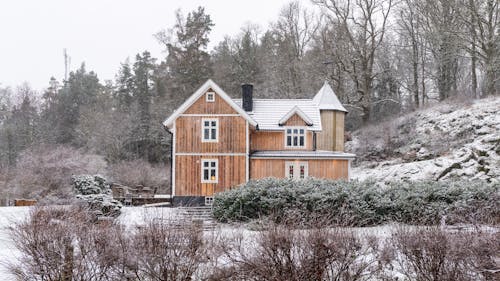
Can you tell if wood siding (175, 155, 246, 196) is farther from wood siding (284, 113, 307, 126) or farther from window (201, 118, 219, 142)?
wood siding (284, 113, 307, 126)

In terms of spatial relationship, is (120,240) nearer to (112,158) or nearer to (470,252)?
(470,252)

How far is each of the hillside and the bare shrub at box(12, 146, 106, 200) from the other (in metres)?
17.2

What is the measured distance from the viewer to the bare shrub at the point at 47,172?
27355 millimetres

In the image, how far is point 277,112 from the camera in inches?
1008

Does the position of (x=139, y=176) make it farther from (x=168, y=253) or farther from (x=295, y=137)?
(x=168, y=253)

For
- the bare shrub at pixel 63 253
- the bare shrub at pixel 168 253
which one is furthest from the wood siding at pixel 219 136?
the bare shrub at pixel 168 253

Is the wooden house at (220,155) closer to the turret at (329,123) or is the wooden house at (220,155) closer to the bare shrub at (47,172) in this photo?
the turret at (329,123)

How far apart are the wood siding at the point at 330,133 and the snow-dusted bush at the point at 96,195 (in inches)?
471

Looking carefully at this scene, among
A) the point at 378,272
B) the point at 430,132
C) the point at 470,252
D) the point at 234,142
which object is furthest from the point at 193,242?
the point at 430,132

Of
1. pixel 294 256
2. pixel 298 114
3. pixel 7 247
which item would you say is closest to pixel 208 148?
pixel 298 114

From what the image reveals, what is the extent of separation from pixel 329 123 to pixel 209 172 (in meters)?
8.51

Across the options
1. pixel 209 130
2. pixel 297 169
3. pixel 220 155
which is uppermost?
pixel 209 130

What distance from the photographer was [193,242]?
29.3ft

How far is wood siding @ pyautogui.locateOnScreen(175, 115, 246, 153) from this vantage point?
23.0 metres
